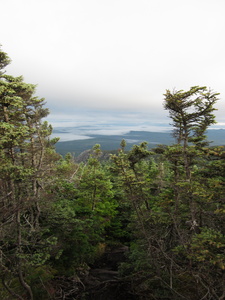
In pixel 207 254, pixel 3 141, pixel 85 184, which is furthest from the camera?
pixel 85 184

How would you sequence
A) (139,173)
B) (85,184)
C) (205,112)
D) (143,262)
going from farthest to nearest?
(85,184) → (139,173) → (143,262) → (205,112)

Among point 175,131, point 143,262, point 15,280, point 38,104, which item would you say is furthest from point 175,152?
point 15,280

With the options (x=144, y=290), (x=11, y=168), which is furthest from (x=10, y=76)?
(x=144, y=290)

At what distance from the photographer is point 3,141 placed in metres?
10.9

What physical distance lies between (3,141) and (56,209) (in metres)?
7.64

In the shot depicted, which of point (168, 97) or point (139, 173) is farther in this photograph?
point (139, 173)

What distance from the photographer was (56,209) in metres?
16.1

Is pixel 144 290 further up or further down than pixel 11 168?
further down

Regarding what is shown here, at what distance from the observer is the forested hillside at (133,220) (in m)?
10.6

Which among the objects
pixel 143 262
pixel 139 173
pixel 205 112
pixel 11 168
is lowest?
pixel 143 262

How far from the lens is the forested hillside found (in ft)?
34.9

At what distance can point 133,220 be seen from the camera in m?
17.5

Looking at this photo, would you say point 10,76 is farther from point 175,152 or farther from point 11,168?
point 175,152

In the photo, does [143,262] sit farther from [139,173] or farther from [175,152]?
[175,152]
